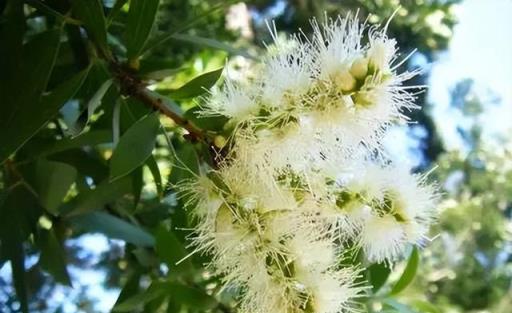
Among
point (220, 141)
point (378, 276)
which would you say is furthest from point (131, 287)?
point (220, 141)

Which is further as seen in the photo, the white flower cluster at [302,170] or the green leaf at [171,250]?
the green leaf at [171,250]

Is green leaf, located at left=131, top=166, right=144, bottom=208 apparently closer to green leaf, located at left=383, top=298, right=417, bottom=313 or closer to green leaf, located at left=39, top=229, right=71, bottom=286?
green leaf, located at left=39, top=229, right=71, bottom=286

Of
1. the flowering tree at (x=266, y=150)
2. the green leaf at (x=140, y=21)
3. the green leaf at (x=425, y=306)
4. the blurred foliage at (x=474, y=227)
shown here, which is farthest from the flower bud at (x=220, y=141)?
the blurred foliage at (x=474, y=227)

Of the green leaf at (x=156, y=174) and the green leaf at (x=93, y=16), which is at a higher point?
the green leaf at (x=93, y=16)

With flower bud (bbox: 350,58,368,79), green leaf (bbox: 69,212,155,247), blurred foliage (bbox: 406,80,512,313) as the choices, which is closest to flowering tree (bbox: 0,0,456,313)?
flower bud (bbox: 350,58,368,79)

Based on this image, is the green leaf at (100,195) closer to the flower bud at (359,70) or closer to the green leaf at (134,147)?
the green leaf at (134,147)

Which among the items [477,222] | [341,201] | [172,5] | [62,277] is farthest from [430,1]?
[341,201]

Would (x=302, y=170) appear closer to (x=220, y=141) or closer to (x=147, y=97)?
(x=220, y=141)
